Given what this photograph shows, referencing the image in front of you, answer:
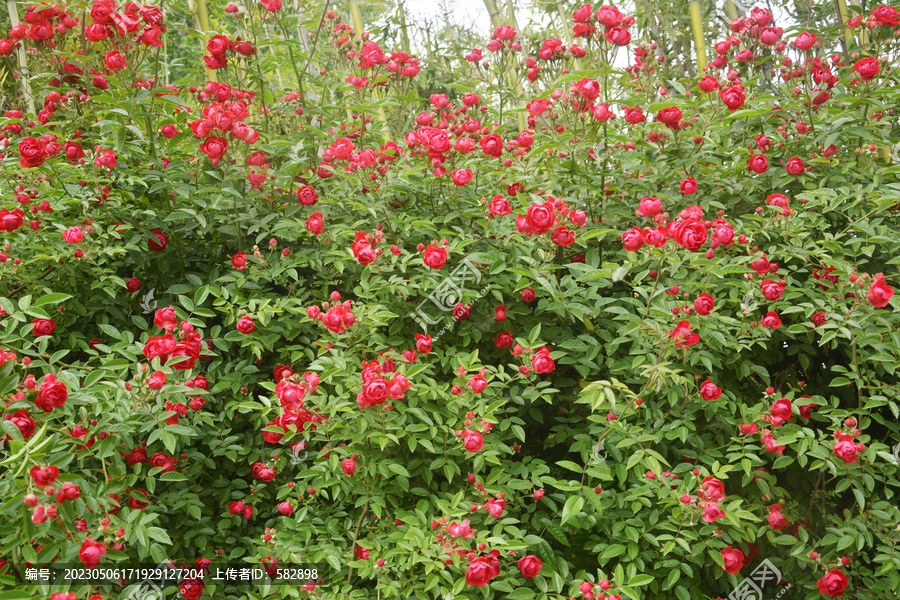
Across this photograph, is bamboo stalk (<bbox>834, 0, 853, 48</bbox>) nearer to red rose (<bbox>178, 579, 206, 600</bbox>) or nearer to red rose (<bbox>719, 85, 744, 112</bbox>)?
red rose (<bbox>719, 85, 744, 112</bbox>)

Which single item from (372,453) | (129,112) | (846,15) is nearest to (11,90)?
(129,112)

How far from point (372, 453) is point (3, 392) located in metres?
0.82

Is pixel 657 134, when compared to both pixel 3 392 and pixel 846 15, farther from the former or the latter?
pixel 3 392

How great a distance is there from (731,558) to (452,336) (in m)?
0.96

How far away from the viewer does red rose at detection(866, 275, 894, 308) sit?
1.46 meters

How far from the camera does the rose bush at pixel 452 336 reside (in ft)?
4.67

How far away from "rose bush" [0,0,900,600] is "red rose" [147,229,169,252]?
0.03 m

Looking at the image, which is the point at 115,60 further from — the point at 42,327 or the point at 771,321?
the point at 771,321

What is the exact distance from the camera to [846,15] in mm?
2500

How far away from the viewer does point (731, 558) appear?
4.71 ft

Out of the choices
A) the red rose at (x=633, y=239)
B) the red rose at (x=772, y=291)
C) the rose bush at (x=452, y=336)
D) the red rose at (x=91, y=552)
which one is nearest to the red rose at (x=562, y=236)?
the rose bush at (x=452, y=336)

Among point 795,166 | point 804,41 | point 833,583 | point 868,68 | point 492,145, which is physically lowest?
point 833,583

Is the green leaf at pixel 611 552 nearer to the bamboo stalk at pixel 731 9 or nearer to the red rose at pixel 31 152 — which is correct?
the red rose at pixel 31 152

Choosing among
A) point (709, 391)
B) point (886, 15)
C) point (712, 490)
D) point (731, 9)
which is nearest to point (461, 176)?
point (709, 391)
